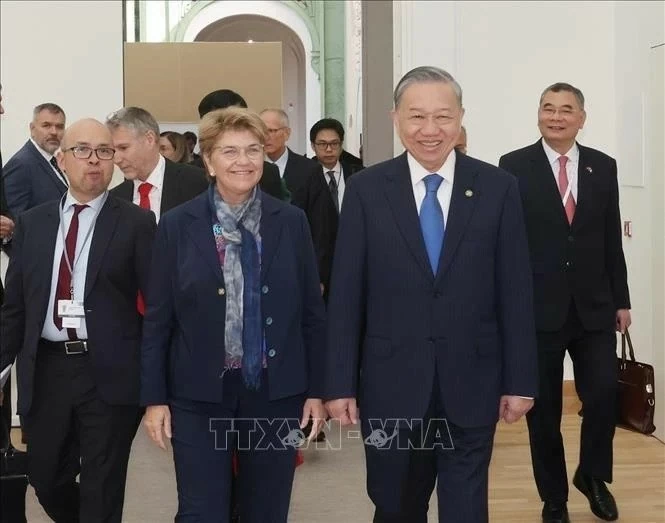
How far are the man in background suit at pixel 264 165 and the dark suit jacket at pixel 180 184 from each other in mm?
288

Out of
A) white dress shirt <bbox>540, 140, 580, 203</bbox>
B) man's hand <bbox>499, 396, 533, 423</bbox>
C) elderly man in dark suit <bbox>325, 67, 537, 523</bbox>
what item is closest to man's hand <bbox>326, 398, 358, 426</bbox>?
elderly man in dark suit <bbox>325, 67, 537, 523</bbox>

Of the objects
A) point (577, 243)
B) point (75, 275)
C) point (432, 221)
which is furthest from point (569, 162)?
point (75, 275)

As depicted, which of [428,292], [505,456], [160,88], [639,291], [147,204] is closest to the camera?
[428,292]

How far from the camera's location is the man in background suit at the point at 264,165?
17.9 ft

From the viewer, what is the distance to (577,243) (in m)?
5.48

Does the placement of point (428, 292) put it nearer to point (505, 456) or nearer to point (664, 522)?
point (664, 522)

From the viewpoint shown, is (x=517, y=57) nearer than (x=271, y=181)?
No

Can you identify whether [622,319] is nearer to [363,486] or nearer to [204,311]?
[363,486]

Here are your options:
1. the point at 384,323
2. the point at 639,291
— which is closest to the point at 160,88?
the point at 639,291

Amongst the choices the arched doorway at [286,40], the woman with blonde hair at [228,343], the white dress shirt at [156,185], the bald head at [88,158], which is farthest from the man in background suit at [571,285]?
the arched doorway at [286,40]

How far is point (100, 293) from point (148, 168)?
1.19 metres

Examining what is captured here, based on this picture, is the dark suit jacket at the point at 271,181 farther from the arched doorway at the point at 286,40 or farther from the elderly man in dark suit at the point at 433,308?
the arched doorway at the point at 286,40

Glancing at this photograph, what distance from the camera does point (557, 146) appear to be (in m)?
5.61

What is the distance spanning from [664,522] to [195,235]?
3002 mm
